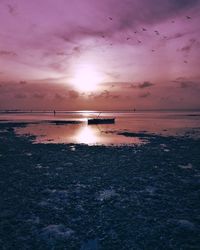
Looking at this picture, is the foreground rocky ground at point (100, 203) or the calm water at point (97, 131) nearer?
the foreground rocky ground at point (100, 203)

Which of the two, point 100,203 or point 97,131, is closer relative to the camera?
point 100,203

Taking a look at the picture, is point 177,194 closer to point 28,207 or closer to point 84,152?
point 28,207

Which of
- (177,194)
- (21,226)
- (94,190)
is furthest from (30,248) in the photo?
(177,194)

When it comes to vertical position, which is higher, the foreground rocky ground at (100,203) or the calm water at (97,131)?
the calm water at (97,131)

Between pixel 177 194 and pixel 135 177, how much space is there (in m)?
4.32

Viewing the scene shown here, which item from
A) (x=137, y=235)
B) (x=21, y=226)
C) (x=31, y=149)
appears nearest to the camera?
(x=137, y=235)

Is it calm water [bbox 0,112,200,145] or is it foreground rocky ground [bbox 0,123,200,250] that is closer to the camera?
foreground rocky ground [bbox 0,123,200,250]

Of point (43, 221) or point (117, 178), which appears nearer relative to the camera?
point (43, 221)

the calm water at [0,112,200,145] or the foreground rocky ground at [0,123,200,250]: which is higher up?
the calm water at [0,112,200,145]

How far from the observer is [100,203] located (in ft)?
48.7

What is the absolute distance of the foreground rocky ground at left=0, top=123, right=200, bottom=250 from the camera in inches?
435

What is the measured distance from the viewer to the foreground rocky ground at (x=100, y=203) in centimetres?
1104

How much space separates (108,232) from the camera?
11586mm

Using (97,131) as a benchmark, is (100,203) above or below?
below
